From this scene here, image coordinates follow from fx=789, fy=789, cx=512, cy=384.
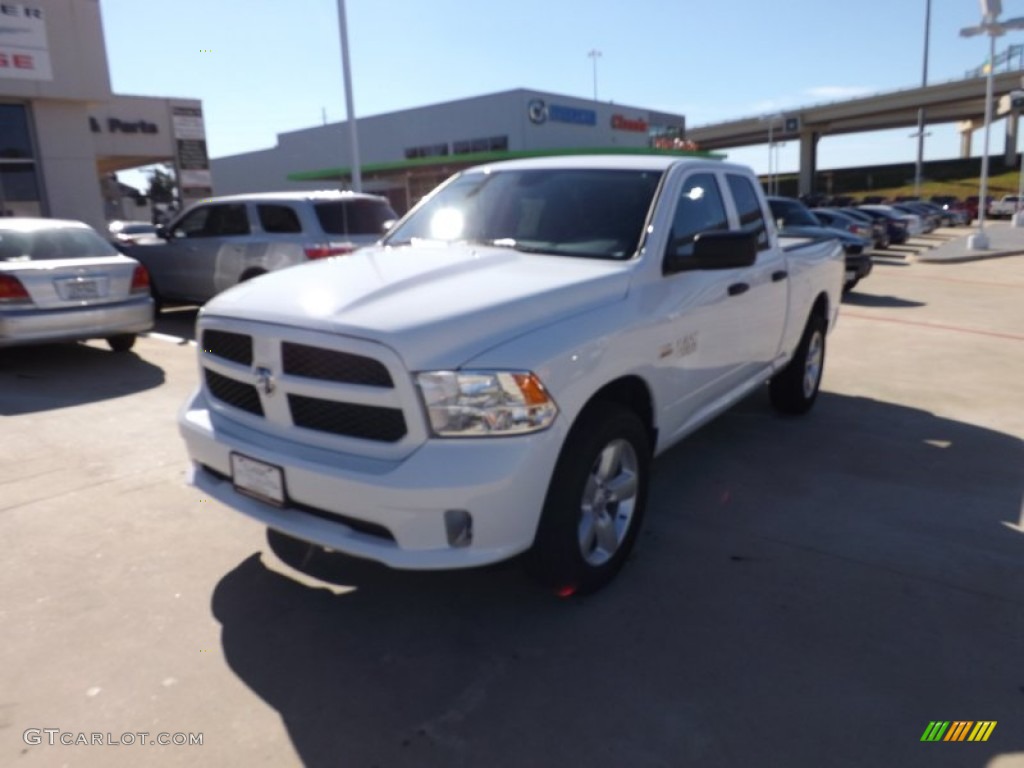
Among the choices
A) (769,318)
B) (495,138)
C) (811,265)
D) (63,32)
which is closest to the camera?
(769,318)

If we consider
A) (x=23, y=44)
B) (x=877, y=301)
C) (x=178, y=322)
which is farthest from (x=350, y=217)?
(x=23, y=44)

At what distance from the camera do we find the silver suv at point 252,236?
30.3ft

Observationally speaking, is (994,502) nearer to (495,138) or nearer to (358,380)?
(358,380)

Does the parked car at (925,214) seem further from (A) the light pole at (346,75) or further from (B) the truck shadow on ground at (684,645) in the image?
(B) the truck shadow on ground at (684,645)

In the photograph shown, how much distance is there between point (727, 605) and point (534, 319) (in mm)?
1518

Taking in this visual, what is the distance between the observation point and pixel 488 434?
284 centimetres

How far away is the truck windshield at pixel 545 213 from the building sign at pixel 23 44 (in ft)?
46.0

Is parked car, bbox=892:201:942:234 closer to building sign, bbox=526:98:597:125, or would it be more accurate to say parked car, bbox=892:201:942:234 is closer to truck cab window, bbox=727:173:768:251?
building sign, bbox=526:98:597:125

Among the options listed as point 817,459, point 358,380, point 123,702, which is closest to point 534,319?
point 358,380

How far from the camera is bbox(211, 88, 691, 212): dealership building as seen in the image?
37344mm

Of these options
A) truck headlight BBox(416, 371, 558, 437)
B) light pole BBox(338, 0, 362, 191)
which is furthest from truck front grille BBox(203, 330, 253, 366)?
light pole BBox(338, 0, 362, 191)

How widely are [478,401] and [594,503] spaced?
88 centimetres

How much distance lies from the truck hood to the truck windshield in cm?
20

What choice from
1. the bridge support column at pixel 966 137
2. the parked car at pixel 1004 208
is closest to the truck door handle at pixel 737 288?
the parked car at pixel 1004 208
